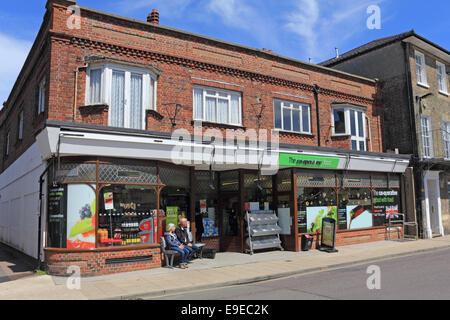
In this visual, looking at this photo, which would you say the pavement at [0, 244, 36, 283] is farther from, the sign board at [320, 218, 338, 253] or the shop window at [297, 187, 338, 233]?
the sign board at [320, 218, 338, 253]

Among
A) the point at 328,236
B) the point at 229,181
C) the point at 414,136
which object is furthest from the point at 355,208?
the point at 229,181

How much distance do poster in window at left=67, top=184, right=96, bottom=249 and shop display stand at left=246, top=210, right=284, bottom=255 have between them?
563cm

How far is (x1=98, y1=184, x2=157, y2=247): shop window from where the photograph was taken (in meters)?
10.5

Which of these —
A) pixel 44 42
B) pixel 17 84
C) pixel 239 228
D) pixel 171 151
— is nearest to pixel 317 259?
pixel 239 228

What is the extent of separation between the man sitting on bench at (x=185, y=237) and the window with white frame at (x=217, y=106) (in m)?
3.99

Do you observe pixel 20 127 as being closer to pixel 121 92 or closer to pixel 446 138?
pixel 121 92

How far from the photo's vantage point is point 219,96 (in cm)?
1438

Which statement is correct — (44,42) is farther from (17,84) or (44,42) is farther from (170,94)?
(17,84)

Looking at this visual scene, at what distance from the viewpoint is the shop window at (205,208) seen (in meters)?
13.7

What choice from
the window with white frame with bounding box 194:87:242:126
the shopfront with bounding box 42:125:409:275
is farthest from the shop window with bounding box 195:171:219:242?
the window with white frame with bounding box 194:87:242:126

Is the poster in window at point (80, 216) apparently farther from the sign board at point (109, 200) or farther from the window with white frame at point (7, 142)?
the window with white frame at point (7, 142)

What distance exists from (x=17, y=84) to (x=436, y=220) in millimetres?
22272


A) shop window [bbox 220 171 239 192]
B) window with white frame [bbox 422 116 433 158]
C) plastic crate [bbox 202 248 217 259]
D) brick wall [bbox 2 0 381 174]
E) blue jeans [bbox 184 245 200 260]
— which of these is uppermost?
brick wall [bbox 2 0 381 174]
